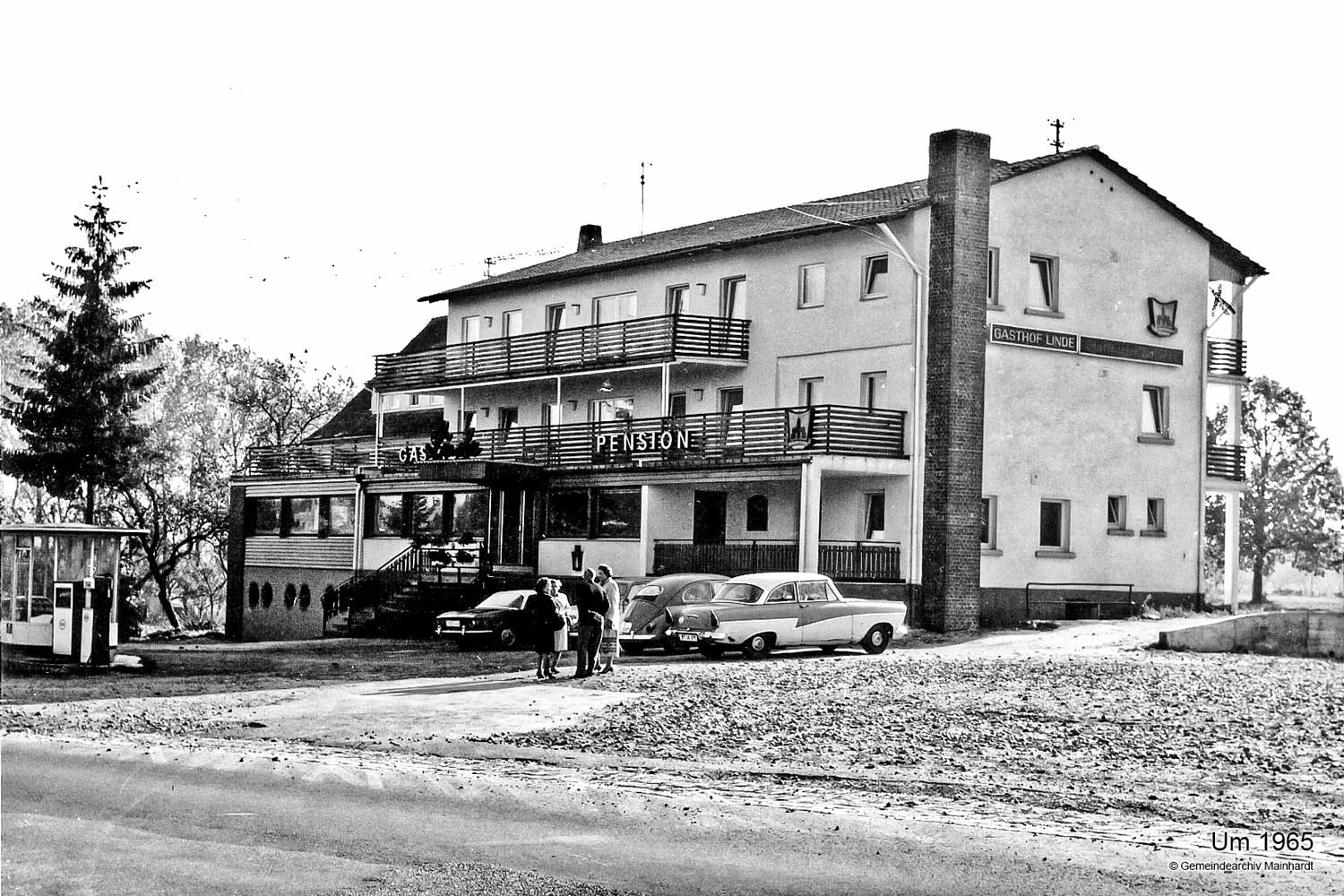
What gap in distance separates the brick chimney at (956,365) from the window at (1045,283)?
8.77 feet

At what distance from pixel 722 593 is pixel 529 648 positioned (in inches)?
206

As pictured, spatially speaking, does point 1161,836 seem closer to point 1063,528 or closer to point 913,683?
point 913,683

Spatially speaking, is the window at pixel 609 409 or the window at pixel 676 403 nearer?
the window at pixel 676 403

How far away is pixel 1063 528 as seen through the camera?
4078 cm

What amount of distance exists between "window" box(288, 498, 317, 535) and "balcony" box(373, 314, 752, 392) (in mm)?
4544

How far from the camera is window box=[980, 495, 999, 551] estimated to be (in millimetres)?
39250

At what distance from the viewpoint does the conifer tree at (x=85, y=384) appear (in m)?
53.2

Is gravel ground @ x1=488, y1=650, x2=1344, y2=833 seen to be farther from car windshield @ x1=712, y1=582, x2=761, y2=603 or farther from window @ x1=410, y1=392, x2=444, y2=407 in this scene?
window @ x1=410, y1=392, x2=444, y2=407

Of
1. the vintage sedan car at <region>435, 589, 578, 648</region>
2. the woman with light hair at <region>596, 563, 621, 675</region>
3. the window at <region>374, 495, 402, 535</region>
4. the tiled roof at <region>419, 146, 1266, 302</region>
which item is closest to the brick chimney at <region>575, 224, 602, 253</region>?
the tiled roof at <region>419, 146, 1266, 302</region>

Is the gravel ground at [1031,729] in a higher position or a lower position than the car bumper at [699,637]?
lower

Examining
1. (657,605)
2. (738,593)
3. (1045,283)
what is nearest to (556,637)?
(738,593)

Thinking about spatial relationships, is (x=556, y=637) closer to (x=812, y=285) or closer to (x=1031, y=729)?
(x=1031, y=729)

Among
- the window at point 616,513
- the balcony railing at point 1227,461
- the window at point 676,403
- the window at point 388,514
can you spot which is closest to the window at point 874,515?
the window at point 616,513

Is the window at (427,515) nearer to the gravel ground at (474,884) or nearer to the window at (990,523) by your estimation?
the window at (990,523)
